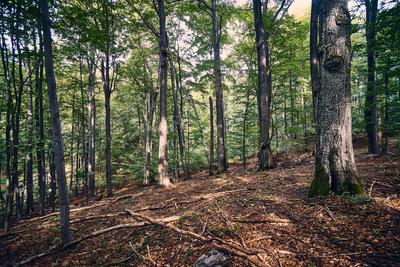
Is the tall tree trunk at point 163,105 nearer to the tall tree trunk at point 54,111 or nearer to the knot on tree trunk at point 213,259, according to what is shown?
the tall tree trunk at point 54,111

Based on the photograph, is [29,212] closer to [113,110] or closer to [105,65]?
[105,65]

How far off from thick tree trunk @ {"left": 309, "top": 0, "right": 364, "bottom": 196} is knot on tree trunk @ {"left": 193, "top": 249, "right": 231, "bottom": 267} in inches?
103

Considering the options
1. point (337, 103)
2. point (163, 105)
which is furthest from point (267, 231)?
point (163, 105)

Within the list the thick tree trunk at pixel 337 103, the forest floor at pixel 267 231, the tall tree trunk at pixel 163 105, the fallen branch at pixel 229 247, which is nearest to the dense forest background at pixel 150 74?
the tall tree trunk at pixel 163 105

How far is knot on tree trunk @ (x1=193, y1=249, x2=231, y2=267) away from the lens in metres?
3.33

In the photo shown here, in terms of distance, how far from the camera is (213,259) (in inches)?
134

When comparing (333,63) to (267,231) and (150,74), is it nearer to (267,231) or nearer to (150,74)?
(267,231)

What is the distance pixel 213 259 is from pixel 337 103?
375 cm

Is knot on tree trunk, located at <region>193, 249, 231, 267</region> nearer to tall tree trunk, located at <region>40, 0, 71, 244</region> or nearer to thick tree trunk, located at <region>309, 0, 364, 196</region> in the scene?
thick tree trunk, located at <region>309, 0, 364, 196</region>

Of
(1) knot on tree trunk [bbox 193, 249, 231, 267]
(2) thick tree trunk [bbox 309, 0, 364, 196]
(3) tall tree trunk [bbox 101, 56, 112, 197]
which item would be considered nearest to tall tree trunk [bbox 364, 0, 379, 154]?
(2) thick tree trunk [bbox 309, 0, 364, 196]

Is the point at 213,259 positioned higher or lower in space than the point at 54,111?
lower

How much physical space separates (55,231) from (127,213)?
8.84 ft

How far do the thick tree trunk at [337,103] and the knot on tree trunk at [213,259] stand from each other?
2608 mm

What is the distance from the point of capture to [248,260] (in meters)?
3.26
